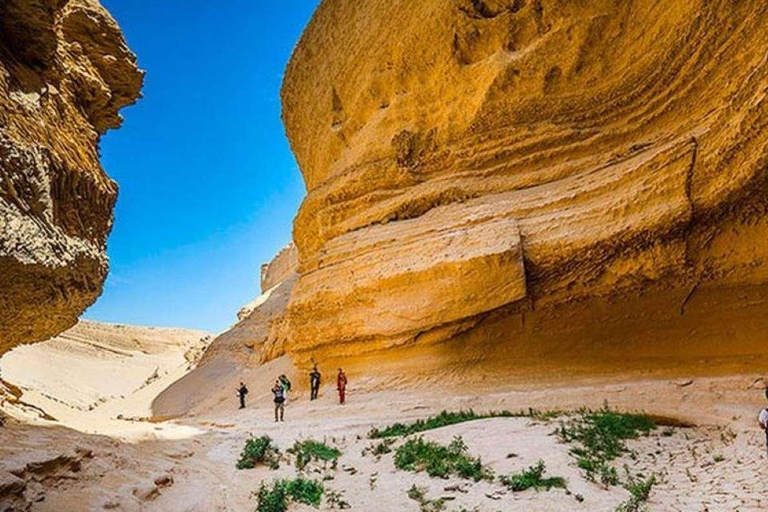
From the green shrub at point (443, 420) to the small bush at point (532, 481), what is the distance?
8.77 ft

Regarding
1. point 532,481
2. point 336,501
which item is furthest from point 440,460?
point 336,501

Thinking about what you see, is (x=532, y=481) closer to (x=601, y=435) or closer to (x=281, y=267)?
(x=601, y=435)

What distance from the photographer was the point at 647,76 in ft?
36.8

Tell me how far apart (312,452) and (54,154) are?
5.20 m

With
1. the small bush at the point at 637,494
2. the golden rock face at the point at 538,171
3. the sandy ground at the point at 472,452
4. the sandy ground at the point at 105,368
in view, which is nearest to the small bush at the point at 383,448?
the sandy ground at the point at 472,452

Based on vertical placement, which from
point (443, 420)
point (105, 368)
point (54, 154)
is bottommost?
point (443, 420)

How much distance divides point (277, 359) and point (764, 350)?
53.7ft

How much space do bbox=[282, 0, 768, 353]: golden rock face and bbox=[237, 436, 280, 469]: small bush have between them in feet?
17.8

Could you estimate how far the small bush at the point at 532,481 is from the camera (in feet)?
16.4

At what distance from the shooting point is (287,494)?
5203 mm

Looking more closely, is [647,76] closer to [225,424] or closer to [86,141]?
[86,141]

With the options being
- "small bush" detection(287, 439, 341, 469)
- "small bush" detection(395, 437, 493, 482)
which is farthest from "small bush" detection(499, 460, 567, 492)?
"small bush" detection(287, 439, 341, 469)

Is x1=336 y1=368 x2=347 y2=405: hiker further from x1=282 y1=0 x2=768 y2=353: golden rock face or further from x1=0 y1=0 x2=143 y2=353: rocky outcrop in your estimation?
x1=0 y1=0 x2=143 y2=353: rocky outcrop

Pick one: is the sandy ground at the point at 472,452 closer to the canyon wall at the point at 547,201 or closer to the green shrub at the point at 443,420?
the green shrub at the point at 443,420
